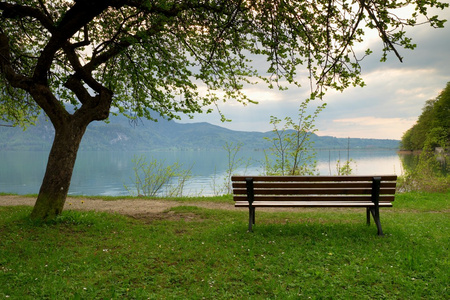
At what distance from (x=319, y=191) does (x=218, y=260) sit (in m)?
2.52

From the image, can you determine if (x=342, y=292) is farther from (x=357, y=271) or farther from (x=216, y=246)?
(x=216, y=246)

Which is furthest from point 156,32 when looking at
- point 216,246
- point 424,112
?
point 424,112

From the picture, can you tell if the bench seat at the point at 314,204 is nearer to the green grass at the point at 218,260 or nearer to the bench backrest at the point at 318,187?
the bench backrest at the point at 318,187

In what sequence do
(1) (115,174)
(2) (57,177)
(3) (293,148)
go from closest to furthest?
(2) (57,177), (3) (293,148), (1) (115,174)

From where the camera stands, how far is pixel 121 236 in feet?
20.6

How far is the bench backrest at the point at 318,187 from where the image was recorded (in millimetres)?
6082

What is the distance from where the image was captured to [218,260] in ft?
15.9

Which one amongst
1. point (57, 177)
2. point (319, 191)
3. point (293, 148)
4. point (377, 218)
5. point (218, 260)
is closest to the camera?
point (218, 260)

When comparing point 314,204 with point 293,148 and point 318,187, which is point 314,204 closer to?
point 318,187

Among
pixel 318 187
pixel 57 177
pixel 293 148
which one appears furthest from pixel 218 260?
pixel 293 148

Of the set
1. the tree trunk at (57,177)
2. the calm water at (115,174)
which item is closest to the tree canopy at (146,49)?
the tree trunk at (57,177)

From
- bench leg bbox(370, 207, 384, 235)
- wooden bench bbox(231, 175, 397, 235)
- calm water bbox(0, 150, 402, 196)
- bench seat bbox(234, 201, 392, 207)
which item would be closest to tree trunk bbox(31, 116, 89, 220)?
wooden bench bbox(231, 175, 397, 235)

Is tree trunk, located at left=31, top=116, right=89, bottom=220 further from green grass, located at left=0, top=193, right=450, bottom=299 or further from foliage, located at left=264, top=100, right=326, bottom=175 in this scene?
foliage, located at left=264, top=100, right=326, bottom=175

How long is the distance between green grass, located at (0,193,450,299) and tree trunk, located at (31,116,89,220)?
1.04 ft
